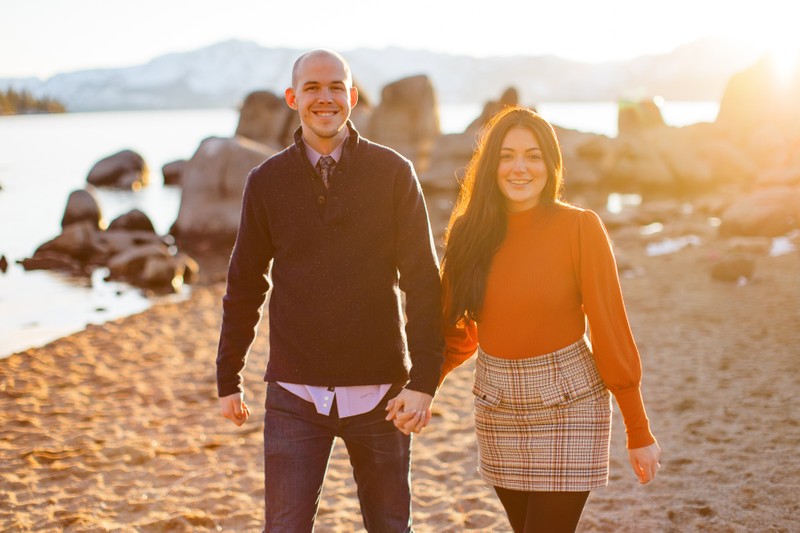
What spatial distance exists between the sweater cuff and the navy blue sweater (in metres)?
0.66

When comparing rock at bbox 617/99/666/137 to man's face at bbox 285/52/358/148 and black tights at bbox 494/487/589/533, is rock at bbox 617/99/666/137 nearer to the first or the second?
man's face at bbox 285/52/358/148

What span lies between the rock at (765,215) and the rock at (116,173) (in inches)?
1410

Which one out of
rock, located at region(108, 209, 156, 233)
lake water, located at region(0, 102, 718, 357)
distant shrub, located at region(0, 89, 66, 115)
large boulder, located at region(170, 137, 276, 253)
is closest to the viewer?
lake water, located at region(0, 102, 718, 357)

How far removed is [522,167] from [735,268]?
995 cm

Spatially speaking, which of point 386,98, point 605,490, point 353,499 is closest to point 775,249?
point 605,490

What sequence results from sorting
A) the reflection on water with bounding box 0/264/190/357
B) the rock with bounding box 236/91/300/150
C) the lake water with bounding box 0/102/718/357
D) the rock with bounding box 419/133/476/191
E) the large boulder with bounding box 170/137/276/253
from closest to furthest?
the reflection on water with bounding box 0/264/190/357
the lake water with bounding box 0/102/718/357
the large boulder with bounding box 170/137/276/253
the rock with bounding box 419/133/476/191
the rock with bounding box 236/91/300/150

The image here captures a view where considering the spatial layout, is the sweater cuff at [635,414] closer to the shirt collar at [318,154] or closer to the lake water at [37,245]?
the shirt collar at [318,154]

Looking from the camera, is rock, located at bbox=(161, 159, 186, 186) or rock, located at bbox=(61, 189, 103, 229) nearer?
rock, located at bbox=(61, 189, 103, 229)

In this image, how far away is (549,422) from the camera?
8.53ft

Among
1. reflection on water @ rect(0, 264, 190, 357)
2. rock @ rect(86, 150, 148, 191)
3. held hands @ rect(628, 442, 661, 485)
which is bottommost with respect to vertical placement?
reflection on water @ rect(0, 264, 190, 357)

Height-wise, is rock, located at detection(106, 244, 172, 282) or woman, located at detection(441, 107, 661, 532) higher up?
woman, located at detection(441, 107, 661, 532)

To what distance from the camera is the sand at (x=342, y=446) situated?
15.7 feet

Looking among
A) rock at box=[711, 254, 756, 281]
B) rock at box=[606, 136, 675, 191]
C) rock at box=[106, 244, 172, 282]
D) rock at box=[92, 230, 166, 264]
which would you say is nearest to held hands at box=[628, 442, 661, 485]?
rock at box=[711, 254, 756, 281]

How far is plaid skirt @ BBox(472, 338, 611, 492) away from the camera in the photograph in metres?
2.54
